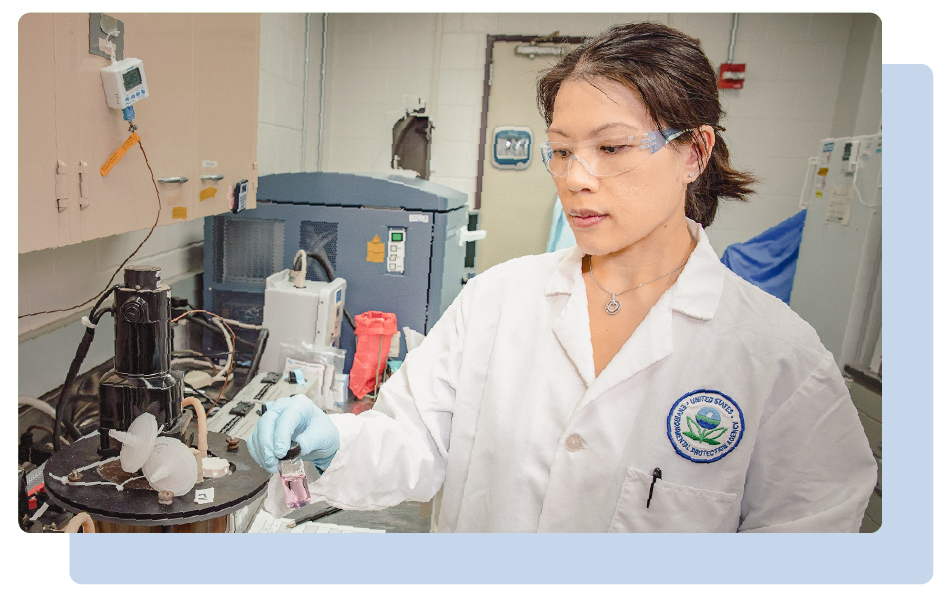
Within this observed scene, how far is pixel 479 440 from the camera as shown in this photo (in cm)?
84

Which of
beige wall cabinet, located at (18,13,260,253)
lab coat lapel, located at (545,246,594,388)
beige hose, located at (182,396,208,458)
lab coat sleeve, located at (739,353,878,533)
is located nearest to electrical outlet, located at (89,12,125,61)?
beige wall cabinet, located at (18,13,260,253)

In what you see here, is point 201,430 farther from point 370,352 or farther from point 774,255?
point 774,255

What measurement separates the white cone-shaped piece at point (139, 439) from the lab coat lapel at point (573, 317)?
1.91 ft

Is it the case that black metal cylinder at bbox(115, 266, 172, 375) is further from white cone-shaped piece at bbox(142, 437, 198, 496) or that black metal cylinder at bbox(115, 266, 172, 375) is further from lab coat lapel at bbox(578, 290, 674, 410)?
lab coat lapel at bbox(578, 290, 674, 410)

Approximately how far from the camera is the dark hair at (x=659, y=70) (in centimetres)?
71

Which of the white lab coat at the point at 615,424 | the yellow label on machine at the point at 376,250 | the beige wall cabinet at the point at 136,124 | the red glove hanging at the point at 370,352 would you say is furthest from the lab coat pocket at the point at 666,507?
the yellow label on machine at the point at 376,250

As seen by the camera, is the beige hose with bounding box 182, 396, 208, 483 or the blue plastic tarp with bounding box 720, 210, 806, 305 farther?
the blue plastic tarp with bounding box 720, 210, 806, 305

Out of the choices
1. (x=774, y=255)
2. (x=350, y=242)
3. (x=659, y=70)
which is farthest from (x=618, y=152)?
(x=350, y=242)

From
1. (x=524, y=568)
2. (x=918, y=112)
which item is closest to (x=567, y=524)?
(x=524, y=568)

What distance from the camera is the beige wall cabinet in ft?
2.64

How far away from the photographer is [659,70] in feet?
2.33

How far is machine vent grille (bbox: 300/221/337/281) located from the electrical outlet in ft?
3.47

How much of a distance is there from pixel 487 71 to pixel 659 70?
0.88 meters

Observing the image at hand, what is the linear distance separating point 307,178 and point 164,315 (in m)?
1.34
